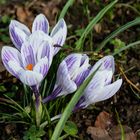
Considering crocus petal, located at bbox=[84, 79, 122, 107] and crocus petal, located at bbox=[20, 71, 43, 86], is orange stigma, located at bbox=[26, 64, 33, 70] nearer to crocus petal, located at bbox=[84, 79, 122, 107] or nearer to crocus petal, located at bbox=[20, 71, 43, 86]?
crocus petal, located at bbox=[20, 71, 43, 86]

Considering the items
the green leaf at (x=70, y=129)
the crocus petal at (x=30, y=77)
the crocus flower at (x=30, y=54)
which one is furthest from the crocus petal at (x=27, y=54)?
the green leaf at (x=70, y=129)

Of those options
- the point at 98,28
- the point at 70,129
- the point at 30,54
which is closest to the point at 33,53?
the point at 30,54

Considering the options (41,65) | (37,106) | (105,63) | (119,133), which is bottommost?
(119,133)

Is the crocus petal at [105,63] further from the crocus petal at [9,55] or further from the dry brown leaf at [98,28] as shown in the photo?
the dry brown leaf at [98,28]

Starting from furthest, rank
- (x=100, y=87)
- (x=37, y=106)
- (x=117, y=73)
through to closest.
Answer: (x=117, y=73), (x=37, y=106), (x=100, y=87)

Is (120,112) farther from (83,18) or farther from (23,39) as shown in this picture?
(83,18)

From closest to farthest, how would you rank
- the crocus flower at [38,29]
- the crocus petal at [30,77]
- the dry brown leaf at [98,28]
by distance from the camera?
the crocus petal at [30,77] < the crocus flower at [38,29] < the dry brown leaf at [98,28]

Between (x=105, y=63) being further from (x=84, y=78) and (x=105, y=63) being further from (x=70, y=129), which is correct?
(x=70, y=129)

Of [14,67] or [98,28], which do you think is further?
[98,28]
